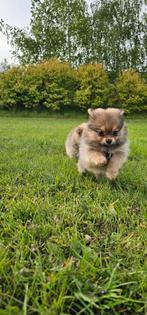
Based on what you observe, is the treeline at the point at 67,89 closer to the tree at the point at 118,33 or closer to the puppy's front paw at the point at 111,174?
the tree at the point at 118,33

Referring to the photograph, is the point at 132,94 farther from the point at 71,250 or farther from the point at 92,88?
the point at 71,250

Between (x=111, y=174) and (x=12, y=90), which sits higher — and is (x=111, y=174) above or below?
below

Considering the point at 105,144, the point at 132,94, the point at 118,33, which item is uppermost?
the point at 118,33

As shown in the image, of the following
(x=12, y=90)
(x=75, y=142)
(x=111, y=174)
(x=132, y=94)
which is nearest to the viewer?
(x=111, y=174)

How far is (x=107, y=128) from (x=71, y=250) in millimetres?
2177

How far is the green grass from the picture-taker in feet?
5.11

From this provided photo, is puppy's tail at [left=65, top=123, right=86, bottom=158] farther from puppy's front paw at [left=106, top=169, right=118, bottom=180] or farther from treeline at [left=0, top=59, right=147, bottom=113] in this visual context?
treeline at [left=0, top=59, right=147, bottom=113]

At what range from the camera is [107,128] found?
13.1ft

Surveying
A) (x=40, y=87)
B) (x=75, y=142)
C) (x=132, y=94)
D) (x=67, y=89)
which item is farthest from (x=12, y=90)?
(x=75, y=142)

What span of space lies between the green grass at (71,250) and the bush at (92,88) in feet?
101

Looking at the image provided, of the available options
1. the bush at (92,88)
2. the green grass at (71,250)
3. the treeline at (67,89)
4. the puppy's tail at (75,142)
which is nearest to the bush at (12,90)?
the treeline at (67,89)

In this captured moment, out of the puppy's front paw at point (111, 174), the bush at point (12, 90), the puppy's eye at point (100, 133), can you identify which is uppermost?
the bush at point (12, 90)

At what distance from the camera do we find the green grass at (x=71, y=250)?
1.56 metres

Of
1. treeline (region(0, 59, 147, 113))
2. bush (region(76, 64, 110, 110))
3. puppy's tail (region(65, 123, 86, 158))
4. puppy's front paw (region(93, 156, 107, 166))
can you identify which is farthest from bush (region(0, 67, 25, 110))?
puppy's front paw (region(93, 156, 107, 166))
